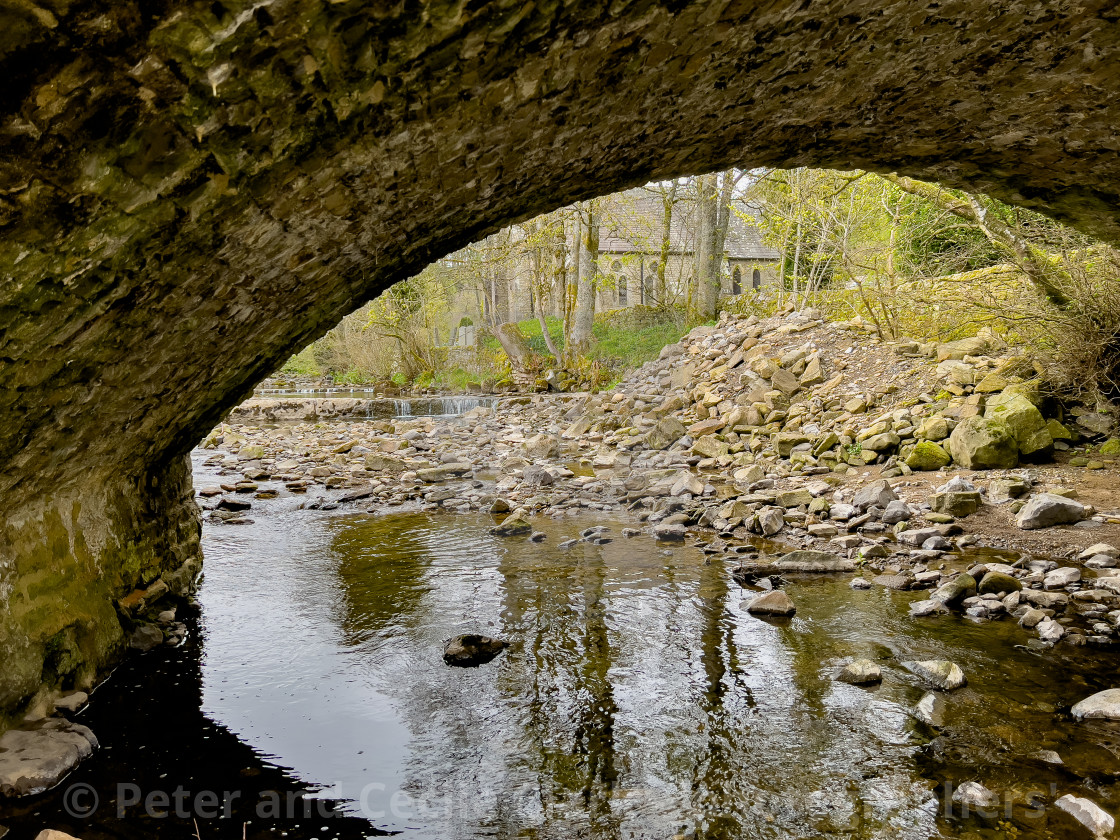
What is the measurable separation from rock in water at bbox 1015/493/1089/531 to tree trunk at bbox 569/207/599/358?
13211 millimetres

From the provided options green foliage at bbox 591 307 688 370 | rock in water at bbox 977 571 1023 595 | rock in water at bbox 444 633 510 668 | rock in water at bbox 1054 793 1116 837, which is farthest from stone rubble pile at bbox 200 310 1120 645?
green foliage at bbox 591 307 688 370

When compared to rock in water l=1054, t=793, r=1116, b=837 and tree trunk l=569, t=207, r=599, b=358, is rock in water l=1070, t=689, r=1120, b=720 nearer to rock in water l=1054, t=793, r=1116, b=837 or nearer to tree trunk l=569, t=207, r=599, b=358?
rock in water l=1054, t=793, r=1116, b=837

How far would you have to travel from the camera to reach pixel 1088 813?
223 cm

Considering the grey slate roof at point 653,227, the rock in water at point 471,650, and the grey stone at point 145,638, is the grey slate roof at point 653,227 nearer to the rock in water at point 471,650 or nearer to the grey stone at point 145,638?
the rock in water at point 471,650

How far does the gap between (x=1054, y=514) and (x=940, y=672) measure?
289 cm

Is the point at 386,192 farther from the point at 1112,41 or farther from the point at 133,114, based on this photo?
the point at 1112,41

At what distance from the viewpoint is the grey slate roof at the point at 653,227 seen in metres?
17.2

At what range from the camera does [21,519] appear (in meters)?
2.97

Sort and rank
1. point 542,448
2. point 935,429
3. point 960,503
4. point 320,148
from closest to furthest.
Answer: point 320,148
point 960,503
point 935,429
point 542,448

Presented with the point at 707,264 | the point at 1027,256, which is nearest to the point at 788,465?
the point at 1027,256

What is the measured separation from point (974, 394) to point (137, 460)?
7.57 meters

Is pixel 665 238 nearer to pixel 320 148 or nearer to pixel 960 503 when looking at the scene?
pixel 960 503

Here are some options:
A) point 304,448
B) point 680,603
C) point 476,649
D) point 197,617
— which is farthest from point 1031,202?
point 304,448

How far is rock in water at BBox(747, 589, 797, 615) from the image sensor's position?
13.5 feet
